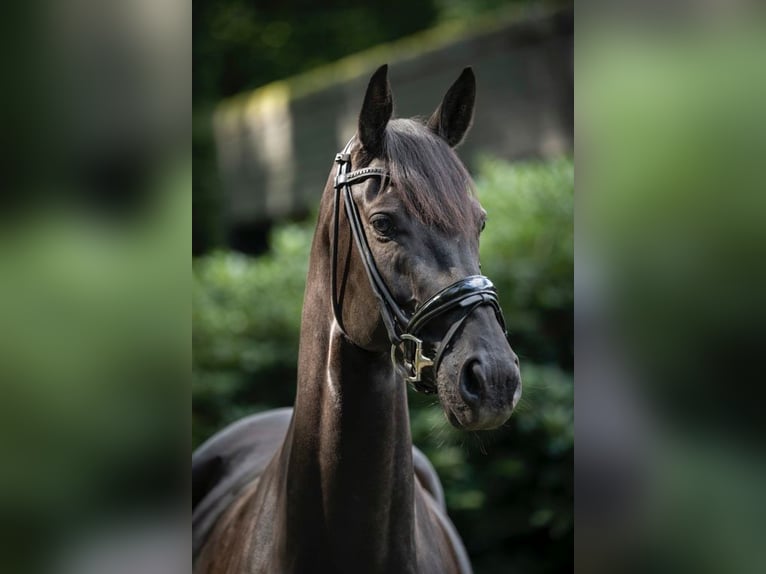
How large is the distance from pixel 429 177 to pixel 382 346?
1.20ft

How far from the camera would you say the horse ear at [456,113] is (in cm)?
188

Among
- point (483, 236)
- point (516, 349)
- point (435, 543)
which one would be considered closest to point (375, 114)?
point (435, 543)

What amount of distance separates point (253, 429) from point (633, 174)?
2076mm

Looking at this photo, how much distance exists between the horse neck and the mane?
34 cm

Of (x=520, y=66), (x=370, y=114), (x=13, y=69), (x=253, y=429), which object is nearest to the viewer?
(x=13, y=69)

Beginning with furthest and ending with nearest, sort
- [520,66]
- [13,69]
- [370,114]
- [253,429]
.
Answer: [520,66]
[253,429]
[370,114]
[13,69]

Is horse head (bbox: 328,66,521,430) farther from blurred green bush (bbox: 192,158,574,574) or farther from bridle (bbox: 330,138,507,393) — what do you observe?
blurred green bush (bbox: 192,158,574,574)

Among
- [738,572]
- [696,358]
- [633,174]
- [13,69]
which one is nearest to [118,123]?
[13,69]

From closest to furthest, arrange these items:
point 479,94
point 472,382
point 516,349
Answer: point 472,382 → point 516,349 → point 479,94

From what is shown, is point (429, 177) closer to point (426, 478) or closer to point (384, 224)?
point (384, 224)

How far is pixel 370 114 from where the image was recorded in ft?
5.84

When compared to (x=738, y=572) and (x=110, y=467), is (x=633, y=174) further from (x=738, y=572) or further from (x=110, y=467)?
(x=110, y=467)

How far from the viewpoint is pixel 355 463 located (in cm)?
183

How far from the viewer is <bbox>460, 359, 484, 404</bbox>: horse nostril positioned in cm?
154
